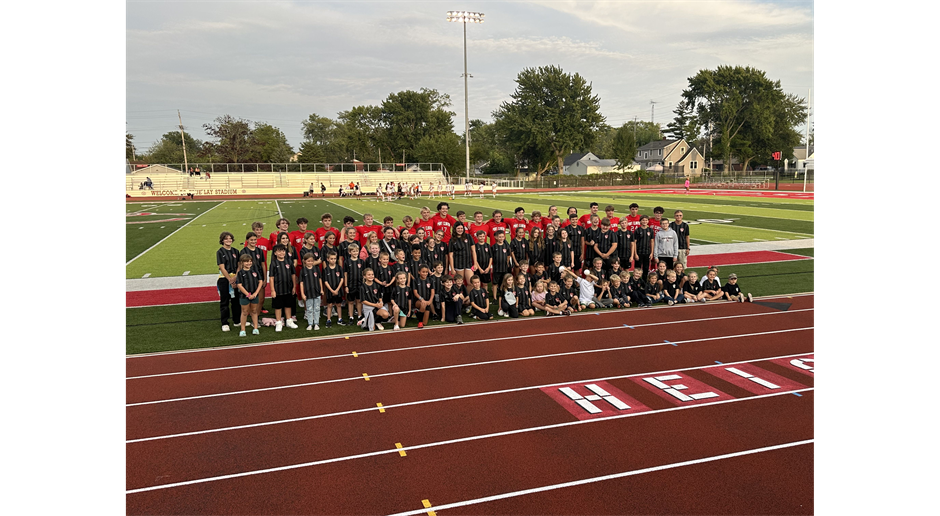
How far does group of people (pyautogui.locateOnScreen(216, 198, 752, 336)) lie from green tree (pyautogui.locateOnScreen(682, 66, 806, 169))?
90394 millimetres

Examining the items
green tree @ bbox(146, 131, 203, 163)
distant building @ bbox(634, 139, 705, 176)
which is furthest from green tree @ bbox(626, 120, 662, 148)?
green tree @ bbox(146, 131, 203, 163)

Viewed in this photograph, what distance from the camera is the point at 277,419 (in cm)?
702

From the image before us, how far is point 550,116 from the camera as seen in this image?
90.5m

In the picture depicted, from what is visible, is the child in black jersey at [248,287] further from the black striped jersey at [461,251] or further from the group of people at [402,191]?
the group of people at [402,191]

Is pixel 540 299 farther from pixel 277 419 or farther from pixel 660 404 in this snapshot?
pixel 277 419

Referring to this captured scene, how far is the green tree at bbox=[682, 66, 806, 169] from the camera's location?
9356 centimetres

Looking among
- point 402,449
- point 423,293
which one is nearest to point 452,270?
point 423,293

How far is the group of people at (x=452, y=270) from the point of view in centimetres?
1095

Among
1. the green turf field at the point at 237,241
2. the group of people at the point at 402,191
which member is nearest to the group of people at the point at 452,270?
the green turf field at the point at 237,241

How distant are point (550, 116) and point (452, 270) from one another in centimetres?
8225

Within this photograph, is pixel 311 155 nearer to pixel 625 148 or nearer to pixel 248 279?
A: pixel 625 148
